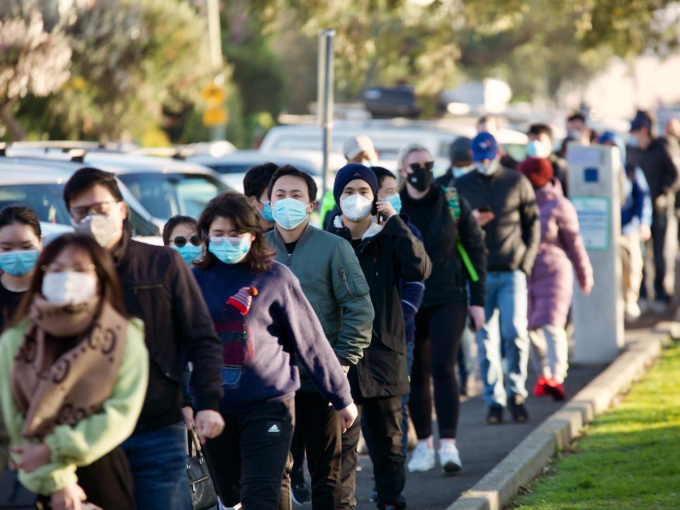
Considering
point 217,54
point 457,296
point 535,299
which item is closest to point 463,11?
point 535,299

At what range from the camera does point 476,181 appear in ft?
31.7

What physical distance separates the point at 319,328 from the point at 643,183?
9641 millimetres

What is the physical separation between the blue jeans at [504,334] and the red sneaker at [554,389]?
0.75m

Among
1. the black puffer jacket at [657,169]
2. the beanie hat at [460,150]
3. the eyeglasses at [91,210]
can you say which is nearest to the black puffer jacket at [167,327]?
the eyeglasses at [91,210]

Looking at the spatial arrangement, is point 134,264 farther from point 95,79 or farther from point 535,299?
point 95,79

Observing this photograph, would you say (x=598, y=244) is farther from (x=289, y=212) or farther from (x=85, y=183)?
(x=85, y=183)

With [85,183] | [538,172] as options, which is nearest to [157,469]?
[85,183]

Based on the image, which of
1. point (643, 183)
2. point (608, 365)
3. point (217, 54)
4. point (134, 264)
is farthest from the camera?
point (217, 54)

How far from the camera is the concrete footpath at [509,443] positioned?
24.0 feet

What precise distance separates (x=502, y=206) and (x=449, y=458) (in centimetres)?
228

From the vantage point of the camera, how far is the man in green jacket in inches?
240

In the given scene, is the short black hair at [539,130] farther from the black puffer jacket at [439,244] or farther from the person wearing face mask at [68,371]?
the person wearing face mask at [68,371]

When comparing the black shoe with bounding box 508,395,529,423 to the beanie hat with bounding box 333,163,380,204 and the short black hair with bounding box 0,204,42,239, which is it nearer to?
the beanie hat with bounding box 333,163,380,204

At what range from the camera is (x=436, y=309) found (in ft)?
26.9
